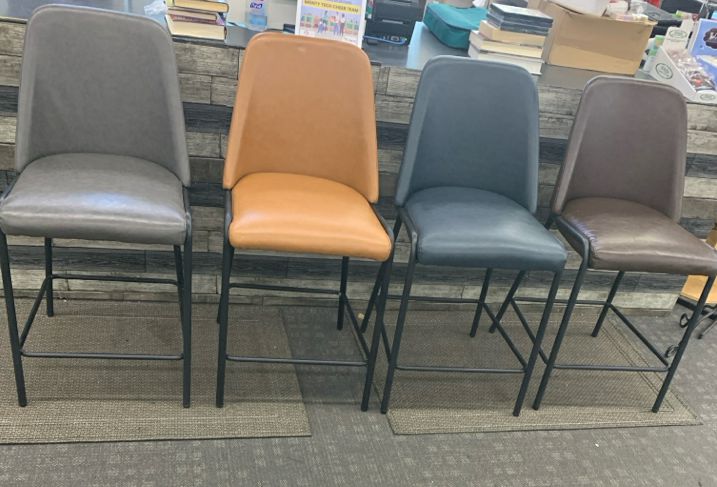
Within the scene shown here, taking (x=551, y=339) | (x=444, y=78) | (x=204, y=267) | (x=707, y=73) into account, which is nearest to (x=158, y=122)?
(x=204, y=267)

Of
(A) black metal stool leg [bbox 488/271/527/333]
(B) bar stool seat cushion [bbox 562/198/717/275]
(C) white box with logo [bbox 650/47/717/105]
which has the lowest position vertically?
(A) black metal stool leg [bbox 488/271/527/333]

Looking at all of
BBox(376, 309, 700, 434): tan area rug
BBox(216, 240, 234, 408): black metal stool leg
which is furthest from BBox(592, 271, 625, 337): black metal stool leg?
BBox(216, 240, 234, 408): black metal stool leg

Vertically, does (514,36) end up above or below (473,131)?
above

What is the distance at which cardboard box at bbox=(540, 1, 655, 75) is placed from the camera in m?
2.20

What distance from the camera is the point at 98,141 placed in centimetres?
175

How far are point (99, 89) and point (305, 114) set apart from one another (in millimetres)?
584

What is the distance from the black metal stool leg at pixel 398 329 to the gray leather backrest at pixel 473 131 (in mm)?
269

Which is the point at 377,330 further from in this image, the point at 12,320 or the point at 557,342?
the point at 12,320

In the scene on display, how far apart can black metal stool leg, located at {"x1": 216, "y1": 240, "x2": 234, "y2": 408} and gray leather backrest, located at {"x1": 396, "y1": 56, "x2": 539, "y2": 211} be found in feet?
1.88

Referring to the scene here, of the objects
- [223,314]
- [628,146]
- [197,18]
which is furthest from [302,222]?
[628,146]

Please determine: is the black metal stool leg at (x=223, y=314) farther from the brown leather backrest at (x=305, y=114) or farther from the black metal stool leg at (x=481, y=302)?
the black metal stool leg at (x=481, y=302)

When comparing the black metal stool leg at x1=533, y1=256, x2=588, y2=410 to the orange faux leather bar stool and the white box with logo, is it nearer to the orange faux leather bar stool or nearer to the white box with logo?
the orange faux leather bar stool

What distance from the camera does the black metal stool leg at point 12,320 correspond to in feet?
4.95

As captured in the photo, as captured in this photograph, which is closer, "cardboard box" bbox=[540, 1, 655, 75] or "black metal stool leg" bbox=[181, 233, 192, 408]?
"black metal stool leg" bbox=[181, 233, 192, 408]
